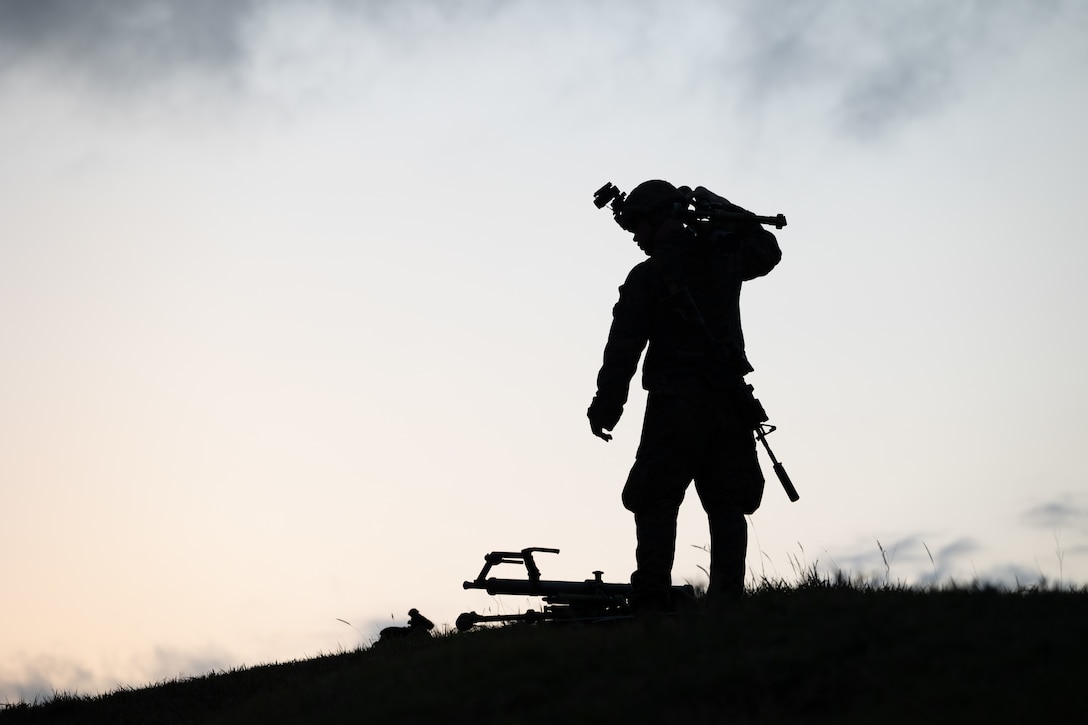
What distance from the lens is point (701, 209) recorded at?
31.7 feet

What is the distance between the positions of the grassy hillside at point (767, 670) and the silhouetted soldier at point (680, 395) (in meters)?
0.82

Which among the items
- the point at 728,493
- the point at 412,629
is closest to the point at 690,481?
the point at 728,493

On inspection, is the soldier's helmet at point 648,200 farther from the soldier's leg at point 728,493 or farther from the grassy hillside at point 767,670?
the grassy hillside at point 767,670

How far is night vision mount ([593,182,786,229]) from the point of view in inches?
376

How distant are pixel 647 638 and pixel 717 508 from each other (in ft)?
7.19

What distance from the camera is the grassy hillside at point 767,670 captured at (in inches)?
227

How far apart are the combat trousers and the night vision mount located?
143 centimetres

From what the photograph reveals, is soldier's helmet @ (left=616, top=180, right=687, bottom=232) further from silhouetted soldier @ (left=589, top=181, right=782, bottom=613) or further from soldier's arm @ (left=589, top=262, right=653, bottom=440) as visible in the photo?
soldier's arm @ (left=589, top=262, right=653, bottom=440)

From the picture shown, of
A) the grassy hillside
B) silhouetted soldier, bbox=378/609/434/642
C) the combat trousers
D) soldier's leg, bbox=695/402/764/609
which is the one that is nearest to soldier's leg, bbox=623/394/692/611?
the combat trousers

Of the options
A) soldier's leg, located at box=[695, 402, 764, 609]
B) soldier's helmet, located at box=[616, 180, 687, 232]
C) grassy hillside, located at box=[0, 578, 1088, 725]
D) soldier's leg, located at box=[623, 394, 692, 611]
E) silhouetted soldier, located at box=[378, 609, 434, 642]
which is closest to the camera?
grassy hillside, located at box=[0, 578, 1088, 725]

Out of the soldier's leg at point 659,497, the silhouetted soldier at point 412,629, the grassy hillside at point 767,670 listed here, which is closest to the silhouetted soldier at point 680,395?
the soldier's leg at point 659,497

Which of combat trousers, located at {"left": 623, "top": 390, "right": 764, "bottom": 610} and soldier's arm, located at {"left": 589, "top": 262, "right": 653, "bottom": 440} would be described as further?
soldier's arm, located at {"left": 589, "top": 262, "right": 653, "bottom": 440}

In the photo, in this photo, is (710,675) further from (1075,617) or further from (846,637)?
(1075,617)

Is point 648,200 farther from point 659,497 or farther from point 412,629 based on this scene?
point 412,629
